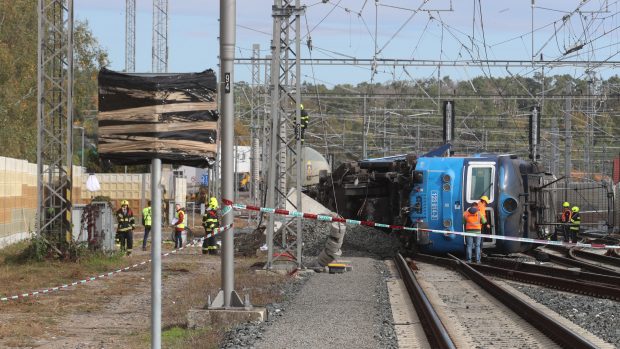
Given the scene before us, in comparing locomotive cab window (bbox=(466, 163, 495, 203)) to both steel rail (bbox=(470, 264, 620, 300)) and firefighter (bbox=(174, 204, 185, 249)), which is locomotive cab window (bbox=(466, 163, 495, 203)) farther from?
firefighter (bbox=(174, 204, 185, 249))

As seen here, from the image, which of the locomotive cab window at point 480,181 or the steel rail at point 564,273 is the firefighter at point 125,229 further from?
the steel rail at point 564,273

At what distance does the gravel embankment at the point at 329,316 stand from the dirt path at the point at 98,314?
1.44 m

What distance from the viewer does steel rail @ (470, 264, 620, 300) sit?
17.0 m

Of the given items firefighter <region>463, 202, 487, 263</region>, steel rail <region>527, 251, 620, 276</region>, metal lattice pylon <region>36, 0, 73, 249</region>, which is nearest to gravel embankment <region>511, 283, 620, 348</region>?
steel rail <region>527, 251, 620, 276</region>

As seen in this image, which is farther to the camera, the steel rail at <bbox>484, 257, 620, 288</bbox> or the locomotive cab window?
the locomotive cab window

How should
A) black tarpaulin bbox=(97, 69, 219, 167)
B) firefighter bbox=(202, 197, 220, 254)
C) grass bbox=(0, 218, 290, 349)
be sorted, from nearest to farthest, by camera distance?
1. black tarpaulin bbox=(97, 69, 219, 167)
2. grass bbox=(0, 218, 290, 349)
3. firefighter bbox=(202, 197, 220, 254)

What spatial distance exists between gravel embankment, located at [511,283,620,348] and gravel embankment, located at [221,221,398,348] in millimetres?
2465

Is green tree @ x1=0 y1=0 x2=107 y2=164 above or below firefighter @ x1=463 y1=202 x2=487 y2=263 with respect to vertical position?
above

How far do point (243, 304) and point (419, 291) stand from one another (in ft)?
14.2

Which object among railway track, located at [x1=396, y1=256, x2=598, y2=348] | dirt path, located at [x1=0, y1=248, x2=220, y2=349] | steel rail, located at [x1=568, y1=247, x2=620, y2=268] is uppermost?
railway track, located at [x1=396, y1=256, x2=598, y2=348]

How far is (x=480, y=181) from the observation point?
84.0ft

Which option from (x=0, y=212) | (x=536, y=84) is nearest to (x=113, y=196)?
(x=0, y=212)

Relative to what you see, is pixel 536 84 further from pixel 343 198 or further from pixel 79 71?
pixel 343 198

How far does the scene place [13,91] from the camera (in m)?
55.0
